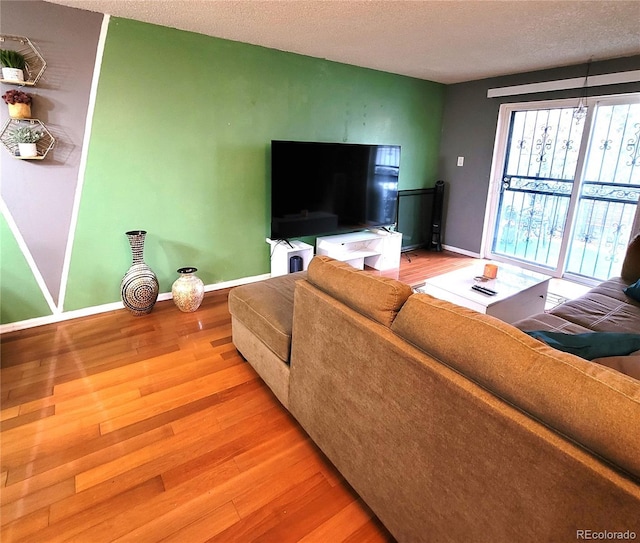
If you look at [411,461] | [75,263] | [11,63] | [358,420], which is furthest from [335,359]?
[11,63]

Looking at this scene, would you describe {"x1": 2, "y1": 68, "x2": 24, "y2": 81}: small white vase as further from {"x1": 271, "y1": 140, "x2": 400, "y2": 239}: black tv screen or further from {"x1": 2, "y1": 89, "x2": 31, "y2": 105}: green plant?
{"x1": 271, "y1": 140, "x2": 400, "y2": 239}: black tv screen

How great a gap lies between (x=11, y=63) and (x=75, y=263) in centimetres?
136

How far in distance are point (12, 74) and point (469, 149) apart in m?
4.60

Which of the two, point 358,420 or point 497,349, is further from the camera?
point 358,420

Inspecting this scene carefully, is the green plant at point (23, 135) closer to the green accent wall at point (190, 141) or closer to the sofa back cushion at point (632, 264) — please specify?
the green accent wall at point (190, 141)

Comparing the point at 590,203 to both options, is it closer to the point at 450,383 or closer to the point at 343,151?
the point at 343,151

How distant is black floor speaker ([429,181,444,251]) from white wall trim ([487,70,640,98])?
4.09ft

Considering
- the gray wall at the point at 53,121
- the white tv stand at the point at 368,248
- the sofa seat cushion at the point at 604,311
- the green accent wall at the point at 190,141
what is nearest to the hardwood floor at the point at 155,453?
the gray wall at the point at 53,121

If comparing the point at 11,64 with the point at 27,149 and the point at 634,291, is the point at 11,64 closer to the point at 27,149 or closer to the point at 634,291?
the point at 27,149

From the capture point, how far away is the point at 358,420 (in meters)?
1.35

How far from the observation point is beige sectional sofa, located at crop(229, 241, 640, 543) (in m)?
→ 0.75

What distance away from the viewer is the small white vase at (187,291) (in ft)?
9.95

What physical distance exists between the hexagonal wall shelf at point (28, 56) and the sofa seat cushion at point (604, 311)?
3402 mm

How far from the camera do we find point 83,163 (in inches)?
108
